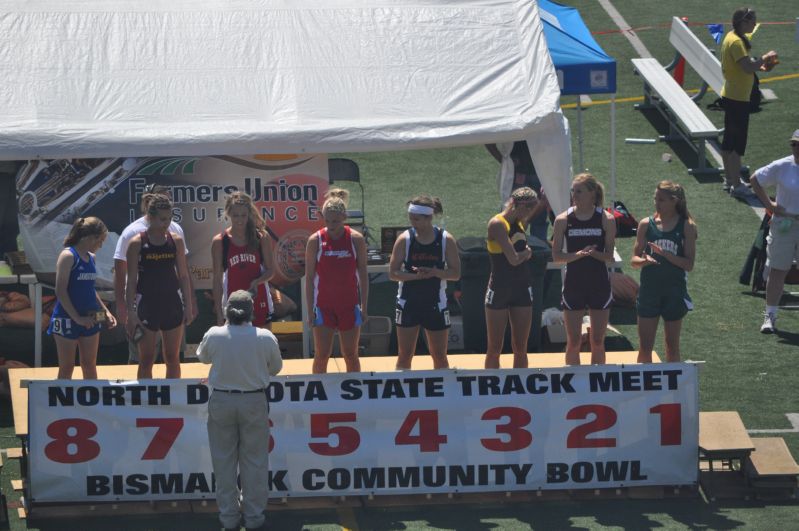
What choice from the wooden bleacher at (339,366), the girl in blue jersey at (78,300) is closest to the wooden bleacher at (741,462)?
the wooden bleacher at (339,366)

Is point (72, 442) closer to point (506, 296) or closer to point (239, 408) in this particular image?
point (239, 408)

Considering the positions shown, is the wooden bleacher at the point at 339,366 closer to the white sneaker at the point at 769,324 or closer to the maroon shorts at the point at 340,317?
the maroon shorts at the point at 340,317

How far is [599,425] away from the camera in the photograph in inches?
378

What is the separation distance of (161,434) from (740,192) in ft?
30.9

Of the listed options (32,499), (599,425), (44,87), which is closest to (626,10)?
(44,87)

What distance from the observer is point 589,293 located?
1052 centimetres

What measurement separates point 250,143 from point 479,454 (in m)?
3.81

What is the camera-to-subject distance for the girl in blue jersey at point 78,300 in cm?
1002

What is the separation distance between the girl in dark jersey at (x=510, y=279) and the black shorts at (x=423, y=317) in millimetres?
449

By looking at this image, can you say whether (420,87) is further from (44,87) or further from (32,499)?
(32,499)

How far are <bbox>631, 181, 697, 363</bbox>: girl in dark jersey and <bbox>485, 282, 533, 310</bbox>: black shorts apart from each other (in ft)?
2.85

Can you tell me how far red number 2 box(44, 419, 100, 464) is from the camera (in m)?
9.28

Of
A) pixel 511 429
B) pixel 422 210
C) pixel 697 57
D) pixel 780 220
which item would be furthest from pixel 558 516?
pixel 697 57

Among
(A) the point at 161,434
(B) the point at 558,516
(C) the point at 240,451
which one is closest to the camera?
(C) the point at 240,451
